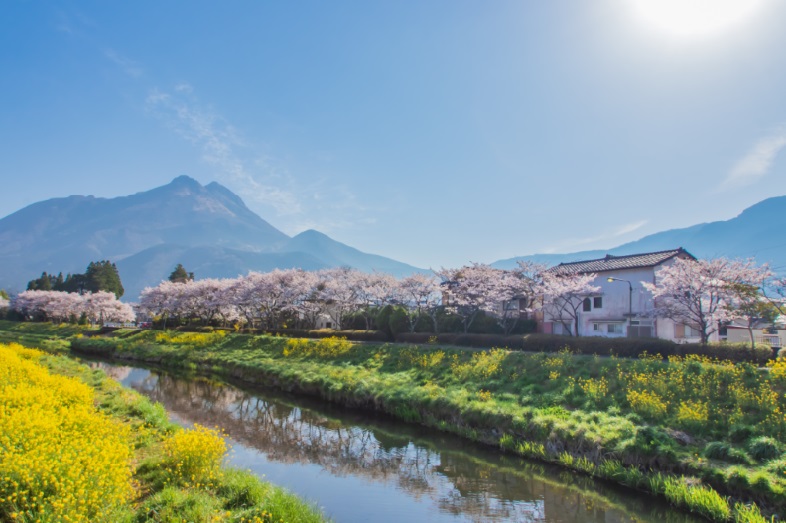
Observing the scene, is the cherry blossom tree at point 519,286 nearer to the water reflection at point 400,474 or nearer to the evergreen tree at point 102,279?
the water reflection at point 400,474

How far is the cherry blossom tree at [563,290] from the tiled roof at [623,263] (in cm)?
178

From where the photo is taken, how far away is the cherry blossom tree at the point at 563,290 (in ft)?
99.2

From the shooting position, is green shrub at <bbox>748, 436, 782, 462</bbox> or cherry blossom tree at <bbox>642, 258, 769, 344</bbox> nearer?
green shrub at <bbox>748, 436, 782, 462</bbox>

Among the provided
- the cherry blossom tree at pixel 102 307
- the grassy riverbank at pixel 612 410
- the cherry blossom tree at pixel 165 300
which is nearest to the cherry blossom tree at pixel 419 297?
the grassy riverbank at pixel 612 410

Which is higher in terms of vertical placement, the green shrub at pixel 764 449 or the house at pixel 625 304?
the house at pixel 625 304

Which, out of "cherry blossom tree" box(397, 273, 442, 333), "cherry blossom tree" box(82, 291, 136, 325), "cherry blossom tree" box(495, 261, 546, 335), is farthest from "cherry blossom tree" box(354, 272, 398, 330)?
"cherry blossom tree" box(82, 291, 136, 325)

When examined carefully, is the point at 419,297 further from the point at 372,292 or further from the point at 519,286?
the point at 519,286

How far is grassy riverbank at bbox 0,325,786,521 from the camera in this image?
10.8m

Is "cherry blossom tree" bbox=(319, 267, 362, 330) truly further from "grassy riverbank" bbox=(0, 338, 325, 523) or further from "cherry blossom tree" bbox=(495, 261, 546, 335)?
"grassy riverbank" bbox=(0, 338, 325, 523)

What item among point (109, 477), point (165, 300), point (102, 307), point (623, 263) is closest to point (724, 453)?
point (109, 477)

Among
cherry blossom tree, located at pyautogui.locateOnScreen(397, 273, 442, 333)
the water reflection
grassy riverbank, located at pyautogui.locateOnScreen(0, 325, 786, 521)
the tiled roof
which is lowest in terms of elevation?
the water reflection

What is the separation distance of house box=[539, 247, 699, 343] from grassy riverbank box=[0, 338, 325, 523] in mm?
25755

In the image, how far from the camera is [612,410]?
14984mm

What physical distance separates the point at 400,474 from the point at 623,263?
91.8 ft
